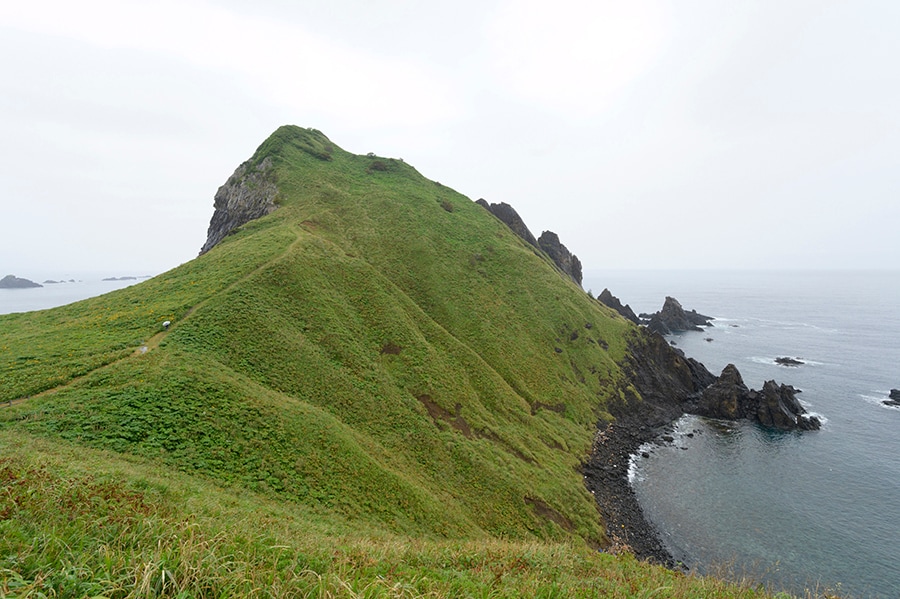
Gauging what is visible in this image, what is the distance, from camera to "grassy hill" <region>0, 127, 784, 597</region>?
7840 millimetres

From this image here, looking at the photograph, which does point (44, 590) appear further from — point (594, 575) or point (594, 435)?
point (594, 435)

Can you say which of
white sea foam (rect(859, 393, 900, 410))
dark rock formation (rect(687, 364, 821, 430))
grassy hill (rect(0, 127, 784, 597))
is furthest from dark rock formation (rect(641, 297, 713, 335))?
grassy hill (rect(0, 127, 784, 597))

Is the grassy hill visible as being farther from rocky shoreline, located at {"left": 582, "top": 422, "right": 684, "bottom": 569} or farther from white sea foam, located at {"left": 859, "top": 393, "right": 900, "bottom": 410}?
white sea foam, located at {"left": 859, "top": 393, "right": 900, "bottom": 410}

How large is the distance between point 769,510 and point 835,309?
21630cm

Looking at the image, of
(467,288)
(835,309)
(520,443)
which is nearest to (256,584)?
(520,443)

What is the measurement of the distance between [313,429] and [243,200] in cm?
6520

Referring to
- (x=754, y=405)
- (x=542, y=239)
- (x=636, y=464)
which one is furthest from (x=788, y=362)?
(x=636, y=464)

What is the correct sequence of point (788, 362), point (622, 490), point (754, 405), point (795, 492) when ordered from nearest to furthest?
point (622, 490) < point (795, 492) < point (754, 405) < point (788, 362)

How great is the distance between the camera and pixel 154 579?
5.48m

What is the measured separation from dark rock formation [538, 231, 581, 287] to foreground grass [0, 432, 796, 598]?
96685 mm

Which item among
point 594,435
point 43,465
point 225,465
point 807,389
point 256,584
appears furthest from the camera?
point 807,389

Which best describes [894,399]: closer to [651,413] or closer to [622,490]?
[651,413]

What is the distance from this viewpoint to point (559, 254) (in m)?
107

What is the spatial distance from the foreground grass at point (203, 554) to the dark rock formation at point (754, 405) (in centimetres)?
6010
